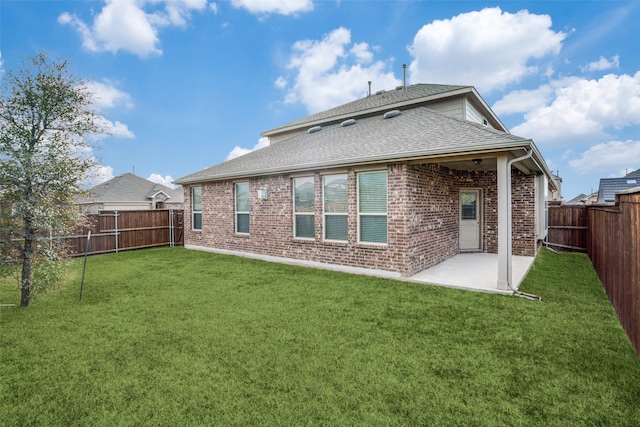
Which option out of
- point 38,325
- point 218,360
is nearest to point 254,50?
point 38,325


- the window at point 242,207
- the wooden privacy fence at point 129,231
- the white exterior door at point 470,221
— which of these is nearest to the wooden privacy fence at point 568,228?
the white exterior door at point 470,221

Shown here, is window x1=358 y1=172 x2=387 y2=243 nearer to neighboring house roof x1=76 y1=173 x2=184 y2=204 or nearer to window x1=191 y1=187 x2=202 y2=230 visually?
window x1=191 y1=187 x2=202 y2=230

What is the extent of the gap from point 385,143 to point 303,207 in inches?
111

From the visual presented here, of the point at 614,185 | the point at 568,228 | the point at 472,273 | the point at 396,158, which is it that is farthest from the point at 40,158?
the point at 614,185

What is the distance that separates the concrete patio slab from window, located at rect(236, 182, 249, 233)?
236 inches

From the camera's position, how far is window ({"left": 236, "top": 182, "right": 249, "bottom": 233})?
10.1 m

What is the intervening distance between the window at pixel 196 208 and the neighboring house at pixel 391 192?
1.15 feet

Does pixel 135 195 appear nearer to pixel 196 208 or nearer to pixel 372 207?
pixel 196 208

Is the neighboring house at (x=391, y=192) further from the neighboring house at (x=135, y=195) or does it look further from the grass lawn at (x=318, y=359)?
the neighboring house at (x=135, y=195)

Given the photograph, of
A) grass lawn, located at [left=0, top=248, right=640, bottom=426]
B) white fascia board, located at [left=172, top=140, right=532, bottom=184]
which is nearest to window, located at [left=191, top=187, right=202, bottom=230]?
white fascia board, located at [left=172, top=140, right=532, bottom=184]

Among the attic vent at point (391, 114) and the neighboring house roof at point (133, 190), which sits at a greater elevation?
the attic vent at point (391, 114)

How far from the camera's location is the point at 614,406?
2.42 metres

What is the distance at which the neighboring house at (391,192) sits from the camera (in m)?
6.30

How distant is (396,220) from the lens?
6.59m
